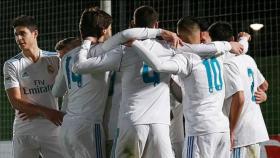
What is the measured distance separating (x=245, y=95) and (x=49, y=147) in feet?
5.19

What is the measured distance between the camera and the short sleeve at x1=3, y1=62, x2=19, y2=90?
5777mm

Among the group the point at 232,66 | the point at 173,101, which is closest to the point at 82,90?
the point at 173,101

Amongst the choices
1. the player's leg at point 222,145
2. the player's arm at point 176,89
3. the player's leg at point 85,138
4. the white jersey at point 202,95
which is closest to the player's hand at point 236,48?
the white jersey at point 202,95

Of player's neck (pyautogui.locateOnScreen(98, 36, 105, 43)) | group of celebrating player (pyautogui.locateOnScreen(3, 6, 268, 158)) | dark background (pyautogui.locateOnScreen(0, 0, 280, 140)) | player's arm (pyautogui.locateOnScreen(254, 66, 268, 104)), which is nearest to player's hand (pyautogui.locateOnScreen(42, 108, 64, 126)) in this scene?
group of celebrating player (pyautogui.locateOnScreen(3, 6, 268, 158))

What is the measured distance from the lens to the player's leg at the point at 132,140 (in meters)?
4.65

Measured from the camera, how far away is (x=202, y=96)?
4.92 m

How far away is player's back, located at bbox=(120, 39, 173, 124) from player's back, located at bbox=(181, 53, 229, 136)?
Result: 0.21m

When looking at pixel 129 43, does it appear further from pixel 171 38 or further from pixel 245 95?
pixel 245 95

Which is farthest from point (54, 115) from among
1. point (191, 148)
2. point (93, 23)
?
point (191, 148)

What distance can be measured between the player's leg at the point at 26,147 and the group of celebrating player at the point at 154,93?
0.22m

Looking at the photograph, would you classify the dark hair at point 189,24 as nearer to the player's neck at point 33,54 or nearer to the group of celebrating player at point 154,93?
the group of celebrating player at point 154,93

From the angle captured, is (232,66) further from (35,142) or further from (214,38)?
(35,142)

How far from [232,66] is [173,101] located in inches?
19.0

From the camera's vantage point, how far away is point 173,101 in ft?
17.5
